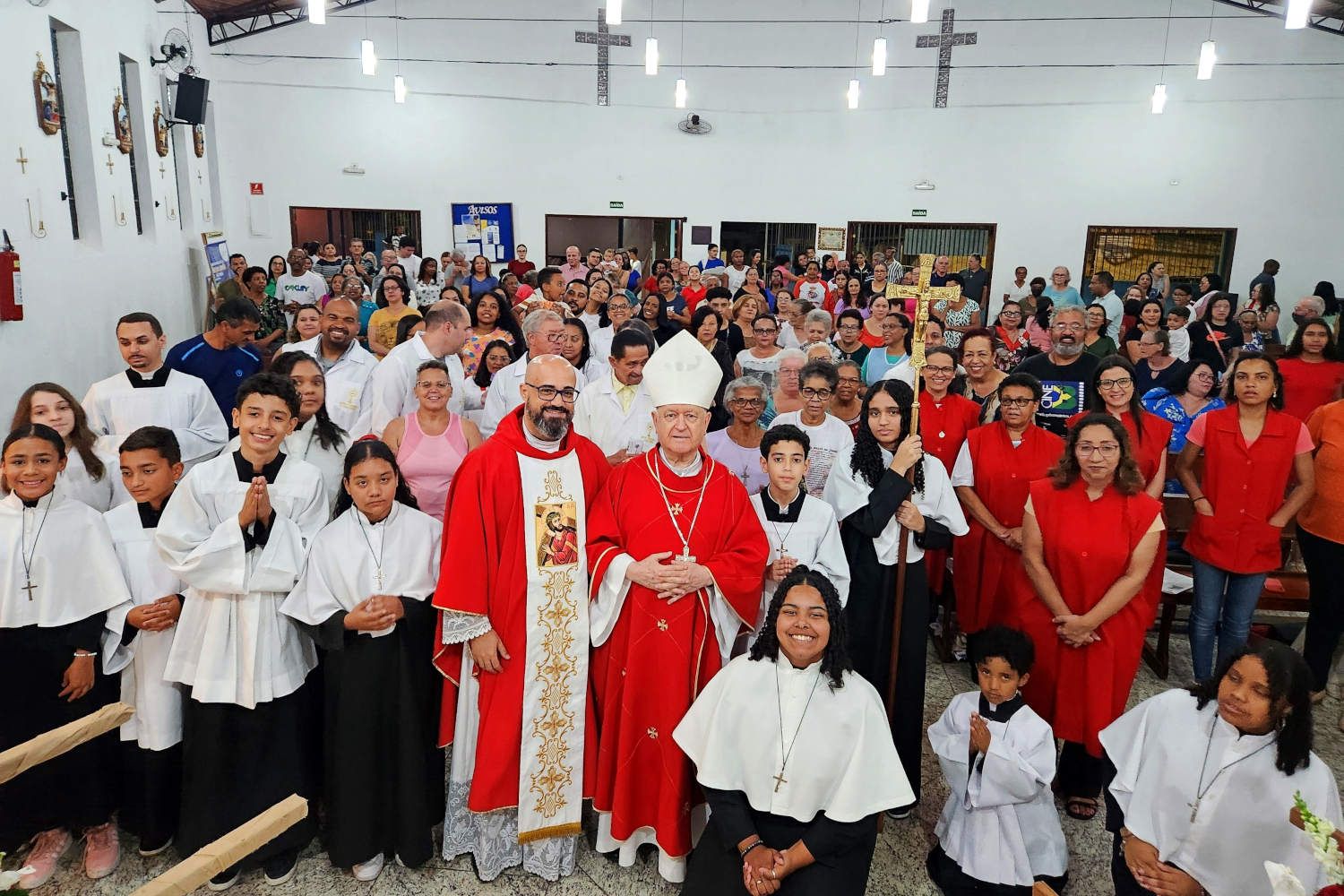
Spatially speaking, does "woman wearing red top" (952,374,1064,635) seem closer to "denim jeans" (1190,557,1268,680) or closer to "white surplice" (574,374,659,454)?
"denim jeans" (1190,557,1268,680)

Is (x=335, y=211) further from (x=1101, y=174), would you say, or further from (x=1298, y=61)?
(x=1298, y=61)

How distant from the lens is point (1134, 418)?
4.12 meters

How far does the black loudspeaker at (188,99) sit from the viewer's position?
10.2 metres

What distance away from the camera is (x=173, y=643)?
2.90 meters

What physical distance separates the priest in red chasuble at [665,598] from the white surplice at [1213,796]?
128cm

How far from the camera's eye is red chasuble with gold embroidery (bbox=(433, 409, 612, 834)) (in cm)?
295

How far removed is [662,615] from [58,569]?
6.53 ft

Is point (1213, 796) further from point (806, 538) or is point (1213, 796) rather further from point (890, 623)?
point (806, 538)

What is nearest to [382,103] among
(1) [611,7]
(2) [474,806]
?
(1) [611,7]

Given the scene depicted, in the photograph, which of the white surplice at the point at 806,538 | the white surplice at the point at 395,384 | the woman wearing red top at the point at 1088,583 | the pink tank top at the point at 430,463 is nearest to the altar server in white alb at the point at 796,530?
the white surplice at the point at 806,538

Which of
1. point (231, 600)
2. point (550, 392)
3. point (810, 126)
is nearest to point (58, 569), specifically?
point (231, 600)

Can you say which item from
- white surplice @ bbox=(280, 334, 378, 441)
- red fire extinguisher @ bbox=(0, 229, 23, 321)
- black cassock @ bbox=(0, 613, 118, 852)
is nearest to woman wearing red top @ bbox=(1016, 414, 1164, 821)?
white surplice @ bbox=(280, 334, 378, 441)

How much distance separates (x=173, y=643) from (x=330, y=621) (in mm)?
550

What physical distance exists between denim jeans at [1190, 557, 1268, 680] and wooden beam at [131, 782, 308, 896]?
162 inches
